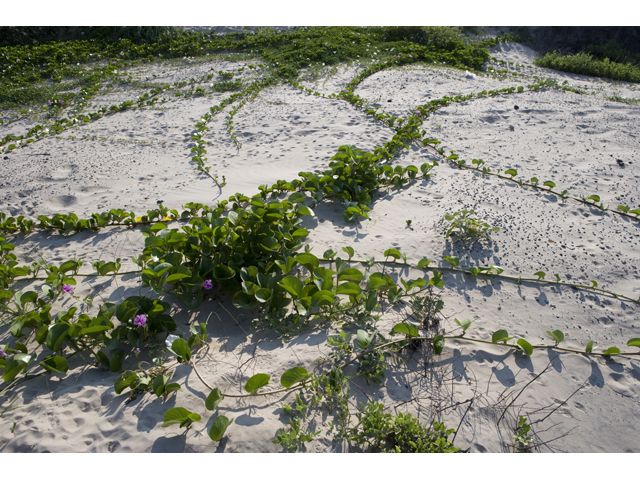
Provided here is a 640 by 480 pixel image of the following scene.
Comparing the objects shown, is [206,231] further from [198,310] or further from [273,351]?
[273,351]

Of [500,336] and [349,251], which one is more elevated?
[349,251]

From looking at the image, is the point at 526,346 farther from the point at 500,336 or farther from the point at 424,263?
the point at 424,263

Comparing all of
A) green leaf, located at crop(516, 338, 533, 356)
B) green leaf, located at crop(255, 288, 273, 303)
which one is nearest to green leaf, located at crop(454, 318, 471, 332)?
green leaf, located at crop(516, 338, 533, 356)

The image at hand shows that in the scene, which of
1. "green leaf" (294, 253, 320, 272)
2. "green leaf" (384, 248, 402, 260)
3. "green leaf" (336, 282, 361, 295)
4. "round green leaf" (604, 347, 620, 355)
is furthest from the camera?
"green leaf" (384, 248, 402, 260)

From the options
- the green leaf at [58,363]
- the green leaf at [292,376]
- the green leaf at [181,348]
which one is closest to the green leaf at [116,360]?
the green leaf at [58,363]

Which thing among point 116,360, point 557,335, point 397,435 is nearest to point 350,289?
point 397,435

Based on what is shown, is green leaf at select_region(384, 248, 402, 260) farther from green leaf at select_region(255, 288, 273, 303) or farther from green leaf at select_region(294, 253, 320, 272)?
green leaf at select_region(255, 288, 273, 303)

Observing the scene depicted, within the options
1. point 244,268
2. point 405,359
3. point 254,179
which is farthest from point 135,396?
point 254,179
